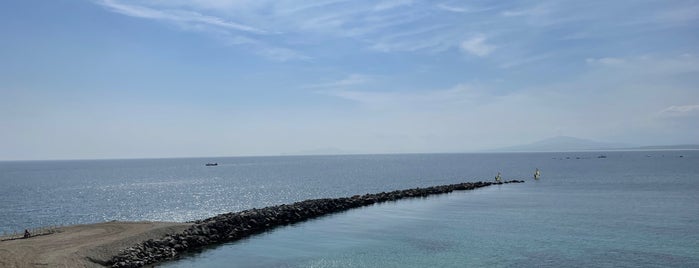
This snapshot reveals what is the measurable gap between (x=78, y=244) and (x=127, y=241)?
3419 millimetres

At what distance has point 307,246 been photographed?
39.4m

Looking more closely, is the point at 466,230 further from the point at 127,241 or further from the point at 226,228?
the point at 127,241

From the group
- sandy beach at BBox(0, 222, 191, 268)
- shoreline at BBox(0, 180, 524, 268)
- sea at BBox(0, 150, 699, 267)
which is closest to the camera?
sandy beach at BBox(0, 222, 191, 268)

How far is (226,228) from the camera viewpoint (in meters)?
44.9

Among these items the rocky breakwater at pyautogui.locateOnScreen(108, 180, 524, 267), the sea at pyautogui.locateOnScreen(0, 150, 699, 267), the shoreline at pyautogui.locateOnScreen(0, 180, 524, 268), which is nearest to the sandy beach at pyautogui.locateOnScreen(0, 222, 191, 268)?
the shoreline at pyautogui.locateOnScreen(0, 180, 524, 268)

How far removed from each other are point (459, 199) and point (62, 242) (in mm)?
52975

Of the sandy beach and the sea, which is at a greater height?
the sandy beach

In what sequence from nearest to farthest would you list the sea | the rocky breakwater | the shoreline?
1. the shoreline
2. the sea
3. the rocky breakwater

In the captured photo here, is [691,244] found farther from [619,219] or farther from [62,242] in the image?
[62,242]

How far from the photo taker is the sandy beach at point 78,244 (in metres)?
31.6

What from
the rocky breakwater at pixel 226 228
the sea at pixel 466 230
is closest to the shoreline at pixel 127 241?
the rocky breakwater at pixel 226 228

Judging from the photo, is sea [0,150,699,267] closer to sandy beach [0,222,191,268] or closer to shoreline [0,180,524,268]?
shoreline [0,180,524,268]

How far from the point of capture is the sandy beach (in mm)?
31578

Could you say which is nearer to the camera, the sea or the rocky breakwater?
the sea
